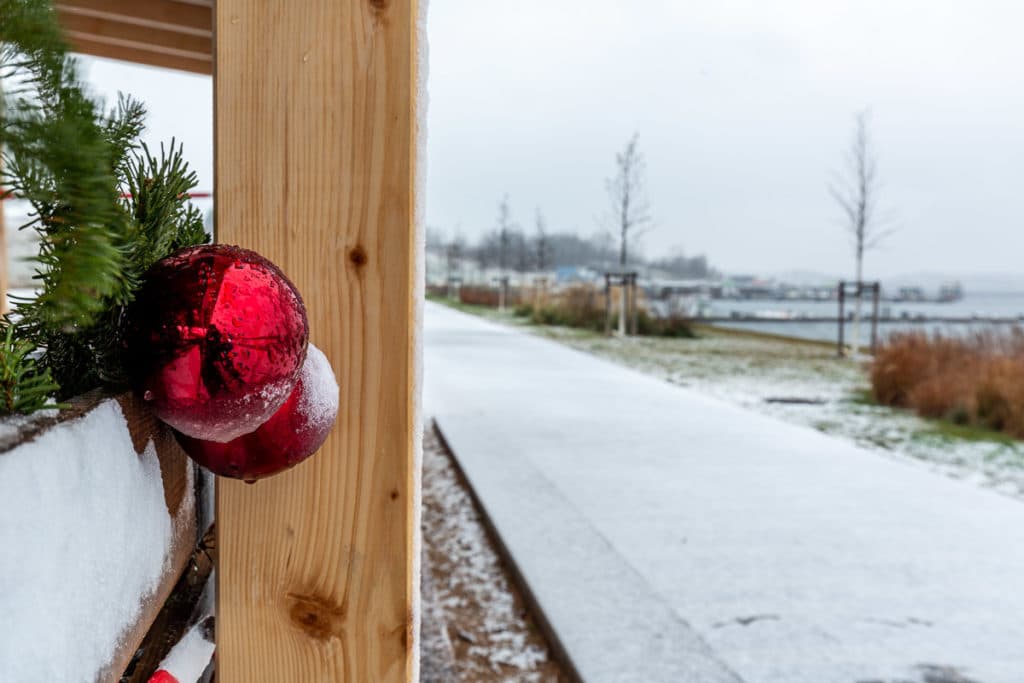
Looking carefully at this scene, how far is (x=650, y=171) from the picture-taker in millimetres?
20172

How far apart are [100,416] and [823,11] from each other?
5030 cm

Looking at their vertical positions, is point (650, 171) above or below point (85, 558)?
above

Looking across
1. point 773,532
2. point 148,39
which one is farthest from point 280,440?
point 773,532

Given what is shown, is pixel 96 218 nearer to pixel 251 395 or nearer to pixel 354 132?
pixel 251 395

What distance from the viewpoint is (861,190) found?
15.8 metres

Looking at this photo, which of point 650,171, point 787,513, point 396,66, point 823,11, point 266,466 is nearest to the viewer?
point 266,466

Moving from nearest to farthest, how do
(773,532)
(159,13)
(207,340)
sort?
(207,340)
(159,13)
(773,532)

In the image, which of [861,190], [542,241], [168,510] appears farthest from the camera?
[542,241]

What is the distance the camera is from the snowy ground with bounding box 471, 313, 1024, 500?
19.3 ft

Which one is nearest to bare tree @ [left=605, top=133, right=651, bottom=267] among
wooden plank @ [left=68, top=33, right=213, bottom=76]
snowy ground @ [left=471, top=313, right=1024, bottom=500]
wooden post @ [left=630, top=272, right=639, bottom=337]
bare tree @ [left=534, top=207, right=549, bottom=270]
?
wooden post @ [left=630, top=272, right=639, bottom=337]

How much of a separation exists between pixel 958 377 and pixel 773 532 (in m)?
5.33

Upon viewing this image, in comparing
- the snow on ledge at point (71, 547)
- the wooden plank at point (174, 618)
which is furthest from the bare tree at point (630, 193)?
the snow on ledge at point (71, 547)

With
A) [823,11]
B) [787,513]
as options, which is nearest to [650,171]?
[787,513]

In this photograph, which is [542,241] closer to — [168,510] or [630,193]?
[630,193]
